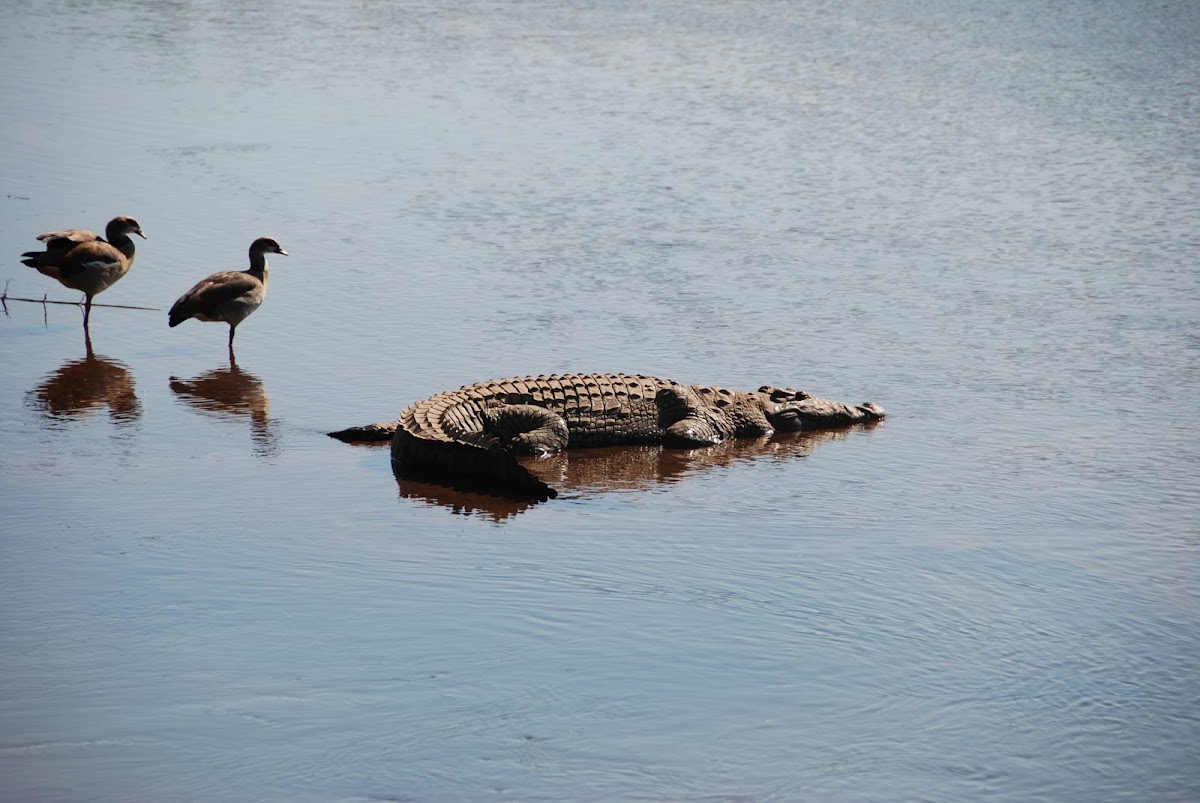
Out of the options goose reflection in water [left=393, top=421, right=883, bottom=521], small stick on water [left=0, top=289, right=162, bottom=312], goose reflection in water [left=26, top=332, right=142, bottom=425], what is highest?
small stick on water [left=0, top=289, right=162, bottom=312]

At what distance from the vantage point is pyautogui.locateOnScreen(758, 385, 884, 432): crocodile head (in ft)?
31.2

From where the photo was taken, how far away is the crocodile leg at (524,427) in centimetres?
911

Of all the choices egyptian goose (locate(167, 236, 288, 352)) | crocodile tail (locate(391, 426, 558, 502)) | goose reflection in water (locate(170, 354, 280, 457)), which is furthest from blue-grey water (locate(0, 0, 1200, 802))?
egyptian goose (locate(167, 236, 288, 352))

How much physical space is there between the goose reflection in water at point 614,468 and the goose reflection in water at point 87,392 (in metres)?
1.63

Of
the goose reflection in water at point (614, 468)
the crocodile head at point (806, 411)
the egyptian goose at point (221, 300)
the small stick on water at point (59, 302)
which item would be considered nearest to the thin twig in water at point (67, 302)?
the small stick on water at point (59, 302)

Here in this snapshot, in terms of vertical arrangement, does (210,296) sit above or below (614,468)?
above

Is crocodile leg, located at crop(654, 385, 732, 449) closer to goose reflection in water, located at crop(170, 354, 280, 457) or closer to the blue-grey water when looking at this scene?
the blue-grey water

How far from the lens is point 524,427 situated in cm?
917

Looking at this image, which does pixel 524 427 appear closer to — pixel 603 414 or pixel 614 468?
pixel 603 414

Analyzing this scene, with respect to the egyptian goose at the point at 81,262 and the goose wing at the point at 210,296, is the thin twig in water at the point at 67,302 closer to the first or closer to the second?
the egyptian goose at the point at 81,262

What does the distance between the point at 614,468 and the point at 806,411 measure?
52.4 inches

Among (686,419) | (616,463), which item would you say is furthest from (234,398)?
(686,419)

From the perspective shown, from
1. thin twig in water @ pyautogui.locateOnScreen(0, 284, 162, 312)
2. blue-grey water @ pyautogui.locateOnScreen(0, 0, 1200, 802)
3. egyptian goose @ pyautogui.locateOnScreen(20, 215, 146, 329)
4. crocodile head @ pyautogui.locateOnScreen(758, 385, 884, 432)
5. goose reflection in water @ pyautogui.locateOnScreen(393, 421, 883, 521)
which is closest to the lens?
blue-grey water @ pyautogui.locateOnScreen(0, 0, 1200, 802)

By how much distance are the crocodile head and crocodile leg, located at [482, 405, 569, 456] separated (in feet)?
4.27
